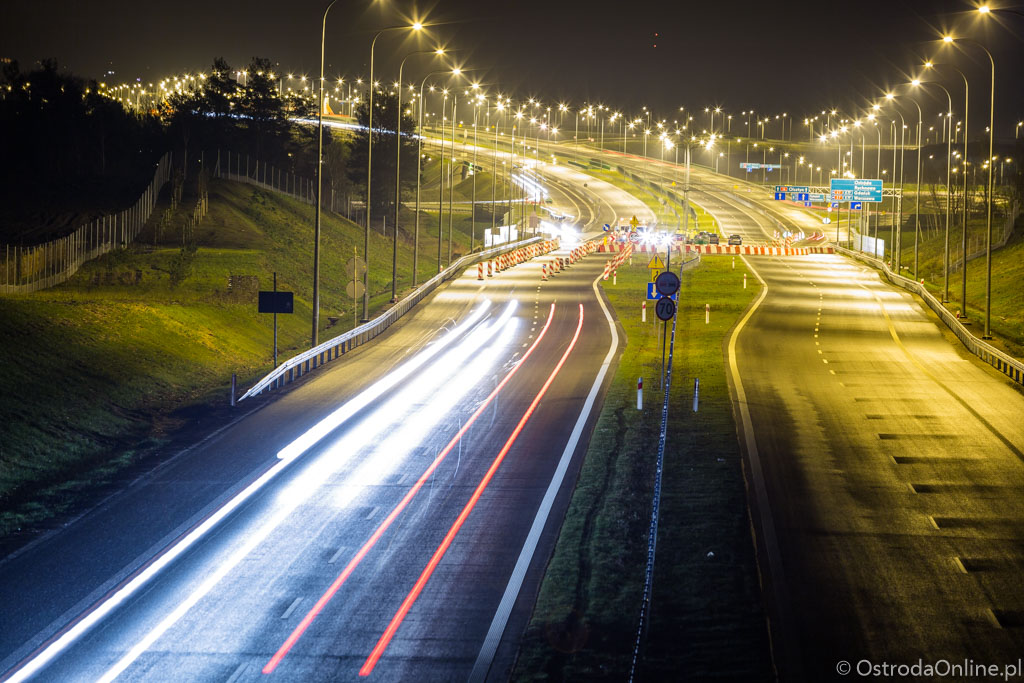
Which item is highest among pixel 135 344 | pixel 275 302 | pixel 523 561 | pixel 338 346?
pixel 275 302

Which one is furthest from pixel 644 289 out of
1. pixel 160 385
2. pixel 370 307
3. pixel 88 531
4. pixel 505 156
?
pixel 505 156

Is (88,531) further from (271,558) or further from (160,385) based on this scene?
(160,385)

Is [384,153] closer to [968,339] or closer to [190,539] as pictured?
[968,339]

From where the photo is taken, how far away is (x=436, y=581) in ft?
51.7

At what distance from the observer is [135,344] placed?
34.7 metres

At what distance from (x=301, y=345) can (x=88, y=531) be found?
84.6 ft

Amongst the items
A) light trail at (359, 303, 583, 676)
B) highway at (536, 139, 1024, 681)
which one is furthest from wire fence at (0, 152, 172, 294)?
highway at (536, 139, 1024, 681)

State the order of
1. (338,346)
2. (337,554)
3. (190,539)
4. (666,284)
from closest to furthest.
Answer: (337,554) → (190,539) → (666,284) → (338,346)

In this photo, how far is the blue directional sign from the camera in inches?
4124

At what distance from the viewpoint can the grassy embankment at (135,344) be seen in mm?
22625

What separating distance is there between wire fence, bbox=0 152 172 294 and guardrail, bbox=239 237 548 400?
41.8 ft

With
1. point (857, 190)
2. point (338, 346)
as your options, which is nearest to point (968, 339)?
point (338, 346)

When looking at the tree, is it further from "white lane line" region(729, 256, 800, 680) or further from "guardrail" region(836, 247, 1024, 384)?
"white lane line" region(729, 256, 800, 680)

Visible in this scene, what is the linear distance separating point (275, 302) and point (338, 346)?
19.3ft
